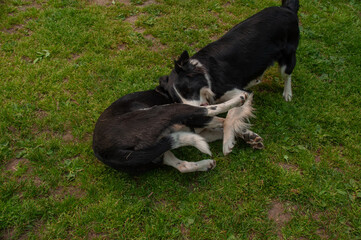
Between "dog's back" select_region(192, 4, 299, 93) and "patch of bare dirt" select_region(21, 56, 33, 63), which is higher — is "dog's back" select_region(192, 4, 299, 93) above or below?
above

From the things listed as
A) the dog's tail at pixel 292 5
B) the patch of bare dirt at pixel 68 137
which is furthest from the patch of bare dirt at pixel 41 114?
the dog's tail at pixel 292 5

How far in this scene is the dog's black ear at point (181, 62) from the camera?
3666 mm

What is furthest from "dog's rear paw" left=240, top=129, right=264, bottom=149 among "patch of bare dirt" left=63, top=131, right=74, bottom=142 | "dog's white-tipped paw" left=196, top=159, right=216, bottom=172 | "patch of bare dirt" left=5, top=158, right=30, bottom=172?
"patch of bare dirt" left=5, top=158, right=30, bottom=172

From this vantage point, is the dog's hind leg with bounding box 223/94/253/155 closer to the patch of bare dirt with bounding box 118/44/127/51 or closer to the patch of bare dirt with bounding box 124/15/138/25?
the patch of bare dirt with bounding box 118/44/127/51

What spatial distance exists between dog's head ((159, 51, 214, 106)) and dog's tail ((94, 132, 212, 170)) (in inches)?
22.9

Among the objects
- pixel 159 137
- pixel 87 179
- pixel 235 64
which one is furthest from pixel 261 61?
pixel 87 179

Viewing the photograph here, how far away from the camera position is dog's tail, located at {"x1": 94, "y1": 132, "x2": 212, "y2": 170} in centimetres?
300

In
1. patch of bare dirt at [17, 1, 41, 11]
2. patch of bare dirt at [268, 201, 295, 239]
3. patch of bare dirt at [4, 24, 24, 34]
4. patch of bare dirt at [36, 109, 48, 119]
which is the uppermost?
patch of bare dirt at [17, 1, 41, 11]

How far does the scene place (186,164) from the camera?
331cm

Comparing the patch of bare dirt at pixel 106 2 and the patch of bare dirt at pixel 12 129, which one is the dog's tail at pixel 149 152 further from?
the patch of bare dirt at pixel 106 2

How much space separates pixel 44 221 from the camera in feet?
10.00

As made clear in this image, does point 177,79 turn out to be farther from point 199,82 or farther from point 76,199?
point 76,199

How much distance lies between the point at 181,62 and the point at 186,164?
1.35 meters

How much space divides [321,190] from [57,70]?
442 centimetres
